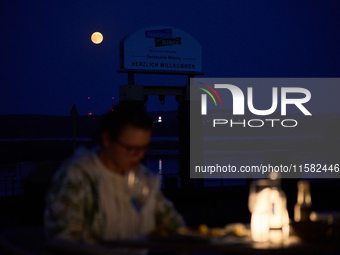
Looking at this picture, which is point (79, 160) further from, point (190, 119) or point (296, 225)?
point (190, 119)

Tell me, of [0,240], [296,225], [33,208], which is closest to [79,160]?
[0,240]

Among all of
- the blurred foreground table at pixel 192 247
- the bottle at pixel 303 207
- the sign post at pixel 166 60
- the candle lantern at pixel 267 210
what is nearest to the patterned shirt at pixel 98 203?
the blurred foreground table at pixel 192 247

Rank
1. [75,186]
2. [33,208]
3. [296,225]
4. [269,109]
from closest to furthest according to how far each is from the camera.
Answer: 1. [75,186]
2. [296,225]
3. [33,208]
4. [269,109]

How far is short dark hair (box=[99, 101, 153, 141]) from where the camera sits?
3.08 metres

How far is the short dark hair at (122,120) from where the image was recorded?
3.08 meters

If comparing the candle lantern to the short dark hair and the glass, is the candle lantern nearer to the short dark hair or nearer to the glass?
the glass

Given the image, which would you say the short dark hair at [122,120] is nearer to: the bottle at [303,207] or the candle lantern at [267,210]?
the candle lantern at [267,210]

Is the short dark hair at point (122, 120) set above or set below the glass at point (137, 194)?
above

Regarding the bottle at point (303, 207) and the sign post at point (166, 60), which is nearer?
the bottle at point (303, 207)

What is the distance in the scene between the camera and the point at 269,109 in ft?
61.0

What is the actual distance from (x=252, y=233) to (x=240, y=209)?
10.1 m

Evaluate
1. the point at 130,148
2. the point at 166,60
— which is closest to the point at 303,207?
the point at 130,148

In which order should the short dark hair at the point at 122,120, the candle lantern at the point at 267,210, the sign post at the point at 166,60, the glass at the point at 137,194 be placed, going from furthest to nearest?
the sign post at the point at 166,60, the candle lantern at the point at 267,210, the glass at the point at 137,194, the short dark hair at the point at 122,120

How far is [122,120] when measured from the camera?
10.1ft
